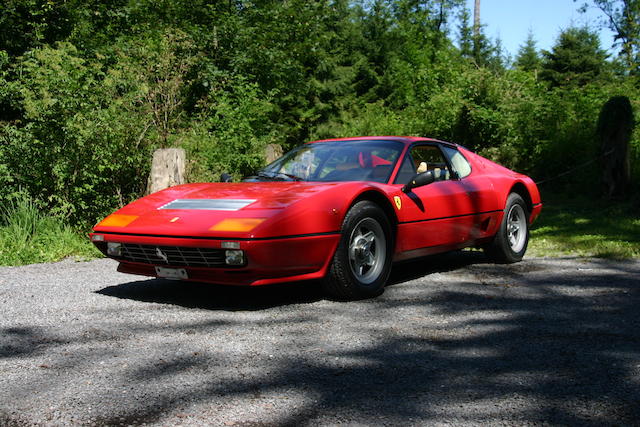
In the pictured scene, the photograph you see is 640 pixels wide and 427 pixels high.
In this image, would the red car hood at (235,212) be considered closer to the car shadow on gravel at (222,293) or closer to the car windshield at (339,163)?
the car windshield at (339,163)

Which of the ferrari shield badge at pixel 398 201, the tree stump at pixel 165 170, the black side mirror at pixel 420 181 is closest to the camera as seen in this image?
the ferrari shield badge at pixel 398 201

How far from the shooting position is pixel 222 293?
522cm

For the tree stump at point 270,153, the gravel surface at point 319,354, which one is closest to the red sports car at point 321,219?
the gravel surface at point 319,354

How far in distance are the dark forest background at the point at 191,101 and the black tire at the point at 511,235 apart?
4.41 m

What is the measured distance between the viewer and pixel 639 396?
8.91 feet

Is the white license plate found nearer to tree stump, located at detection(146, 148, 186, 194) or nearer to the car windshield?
the car windshield

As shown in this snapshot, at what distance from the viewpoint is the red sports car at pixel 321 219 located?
4.29 metres

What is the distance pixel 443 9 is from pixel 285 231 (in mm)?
45897

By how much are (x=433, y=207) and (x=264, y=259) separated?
6.36ft

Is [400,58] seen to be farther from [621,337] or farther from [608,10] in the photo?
[621,337]

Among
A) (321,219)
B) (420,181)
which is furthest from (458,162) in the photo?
(321,219)

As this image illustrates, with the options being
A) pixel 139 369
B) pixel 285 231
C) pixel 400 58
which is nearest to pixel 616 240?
pixel 285 231

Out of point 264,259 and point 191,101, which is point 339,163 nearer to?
point 264,259

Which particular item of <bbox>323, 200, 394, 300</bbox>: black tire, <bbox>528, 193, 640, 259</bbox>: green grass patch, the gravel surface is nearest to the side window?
the gravel surface
